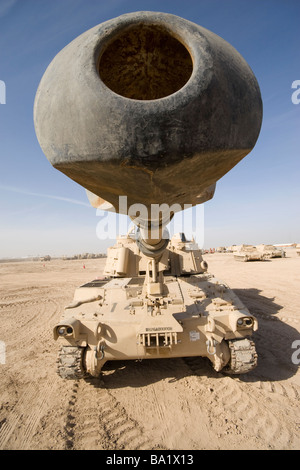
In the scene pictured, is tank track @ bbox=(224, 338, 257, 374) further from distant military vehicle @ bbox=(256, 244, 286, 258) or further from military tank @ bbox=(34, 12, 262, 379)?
distant military vehicle @ bbox=(256, 244, 286, 258)

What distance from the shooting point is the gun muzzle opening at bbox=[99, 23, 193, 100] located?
1074 millimetres

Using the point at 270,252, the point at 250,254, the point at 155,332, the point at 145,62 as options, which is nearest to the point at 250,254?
the point at 250,254

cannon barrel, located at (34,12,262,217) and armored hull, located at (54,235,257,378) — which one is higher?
cannon barrel, located at (34,12,262,217)

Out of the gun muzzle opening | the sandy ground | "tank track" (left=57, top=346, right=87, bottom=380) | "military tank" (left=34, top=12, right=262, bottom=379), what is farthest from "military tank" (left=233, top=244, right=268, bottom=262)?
the gun muzzle opening

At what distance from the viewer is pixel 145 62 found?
1.21 m

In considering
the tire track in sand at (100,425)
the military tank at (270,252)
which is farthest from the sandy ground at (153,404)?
the military tank at (270,252)

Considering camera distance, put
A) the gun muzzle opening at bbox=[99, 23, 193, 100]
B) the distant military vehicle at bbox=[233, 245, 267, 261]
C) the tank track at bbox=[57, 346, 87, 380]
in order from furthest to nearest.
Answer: the distant military vehicle at bbox=[233, 245, 267, 261] → the tank track at bbox=[57, 346, 87, 380] → the gun muzzle opening at bbox=[99, 23, 193, 100]

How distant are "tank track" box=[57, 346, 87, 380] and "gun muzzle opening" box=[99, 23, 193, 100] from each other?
3.72m

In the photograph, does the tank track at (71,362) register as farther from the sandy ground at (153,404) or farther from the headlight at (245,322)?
the headlight at (245,322)

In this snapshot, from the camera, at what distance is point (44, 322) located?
8336 millimetres

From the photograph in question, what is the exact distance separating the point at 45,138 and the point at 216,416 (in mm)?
3835

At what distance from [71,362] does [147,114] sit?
12.9 ft

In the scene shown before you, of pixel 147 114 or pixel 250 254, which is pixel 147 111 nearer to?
pixel 147 114
